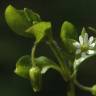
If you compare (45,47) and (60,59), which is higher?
(60,59)

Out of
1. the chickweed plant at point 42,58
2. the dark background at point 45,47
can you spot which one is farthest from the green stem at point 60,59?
the dark background at point 45,47

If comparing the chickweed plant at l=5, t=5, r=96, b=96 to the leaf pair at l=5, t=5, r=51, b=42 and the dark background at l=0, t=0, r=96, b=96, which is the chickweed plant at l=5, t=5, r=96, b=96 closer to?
the leaf pair at l=5, t=5, r=51, b=42

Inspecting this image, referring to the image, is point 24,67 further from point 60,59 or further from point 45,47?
point 45,47

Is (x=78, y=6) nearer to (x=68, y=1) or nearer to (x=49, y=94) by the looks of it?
(x=68, y=1)

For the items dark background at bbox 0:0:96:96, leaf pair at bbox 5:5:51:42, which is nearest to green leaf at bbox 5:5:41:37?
leaf pair at bbox 5:5:51:42

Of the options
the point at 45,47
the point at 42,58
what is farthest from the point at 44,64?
the point at 45,47

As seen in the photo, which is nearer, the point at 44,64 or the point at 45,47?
the point at 44,64

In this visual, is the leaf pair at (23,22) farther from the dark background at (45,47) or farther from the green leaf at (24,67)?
the dark background at (45,47)
